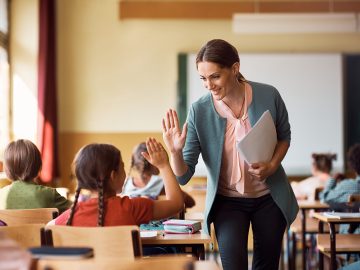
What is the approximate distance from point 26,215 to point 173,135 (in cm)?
97

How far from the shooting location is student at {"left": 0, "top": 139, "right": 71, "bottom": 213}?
11.1ft

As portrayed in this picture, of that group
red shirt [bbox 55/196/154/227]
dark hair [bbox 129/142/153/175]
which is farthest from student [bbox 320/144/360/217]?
red shirt [bbox 55/196/154/227]

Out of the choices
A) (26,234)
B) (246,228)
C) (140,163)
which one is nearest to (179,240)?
(246,228)

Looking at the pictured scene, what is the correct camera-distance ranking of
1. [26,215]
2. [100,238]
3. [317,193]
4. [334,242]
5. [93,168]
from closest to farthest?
1. [100,238]
2. [93,168]
3. [26,215]
4. [334,242]
5. [317,193]

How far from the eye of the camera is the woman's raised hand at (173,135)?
8.37 feet

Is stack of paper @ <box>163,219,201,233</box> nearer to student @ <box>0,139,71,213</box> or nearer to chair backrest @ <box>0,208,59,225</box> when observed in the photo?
chair backrest @ <box>0,208,59,225</box>

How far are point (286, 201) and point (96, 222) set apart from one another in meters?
0.84

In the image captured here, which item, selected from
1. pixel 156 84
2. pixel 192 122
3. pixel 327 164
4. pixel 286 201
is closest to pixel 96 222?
pixel 192 122

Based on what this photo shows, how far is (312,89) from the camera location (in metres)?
7.35

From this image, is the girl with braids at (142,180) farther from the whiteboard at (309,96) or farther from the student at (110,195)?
the whiteboard at (309,96)

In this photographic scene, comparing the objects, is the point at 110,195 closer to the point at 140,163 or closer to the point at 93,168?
Answer: the point at 93,168

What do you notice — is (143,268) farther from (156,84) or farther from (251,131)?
(156,84)

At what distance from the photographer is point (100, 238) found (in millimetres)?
2232

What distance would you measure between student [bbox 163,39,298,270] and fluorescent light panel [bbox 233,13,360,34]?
411 centimetres
